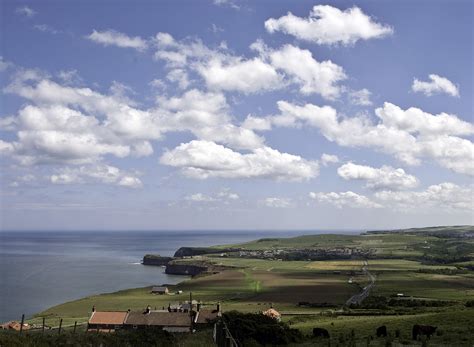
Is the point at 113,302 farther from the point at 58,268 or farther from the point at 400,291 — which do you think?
the point at 58,268

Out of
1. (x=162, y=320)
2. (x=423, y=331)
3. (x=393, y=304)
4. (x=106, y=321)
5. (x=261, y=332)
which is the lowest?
(x=393, y=304)

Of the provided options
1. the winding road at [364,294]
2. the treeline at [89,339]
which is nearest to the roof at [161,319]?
the treeline at [89,339]

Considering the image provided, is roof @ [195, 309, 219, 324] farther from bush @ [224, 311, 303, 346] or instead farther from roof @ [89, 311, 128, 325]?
roof @ [89, 311, 128, 325]

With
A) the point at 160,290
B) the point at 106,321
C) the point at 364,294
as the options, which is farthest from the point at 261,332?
the point at 160,290

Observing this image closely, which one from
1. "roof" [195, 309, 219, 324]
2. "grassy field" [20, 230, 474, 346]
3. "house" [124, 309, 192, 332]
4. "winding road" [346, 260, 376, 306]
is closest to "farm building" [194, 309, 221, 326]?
"roof" [195, 309, 219, 324]

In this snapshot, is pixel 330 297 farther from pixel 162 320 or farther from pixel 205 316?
pixel 162 320
